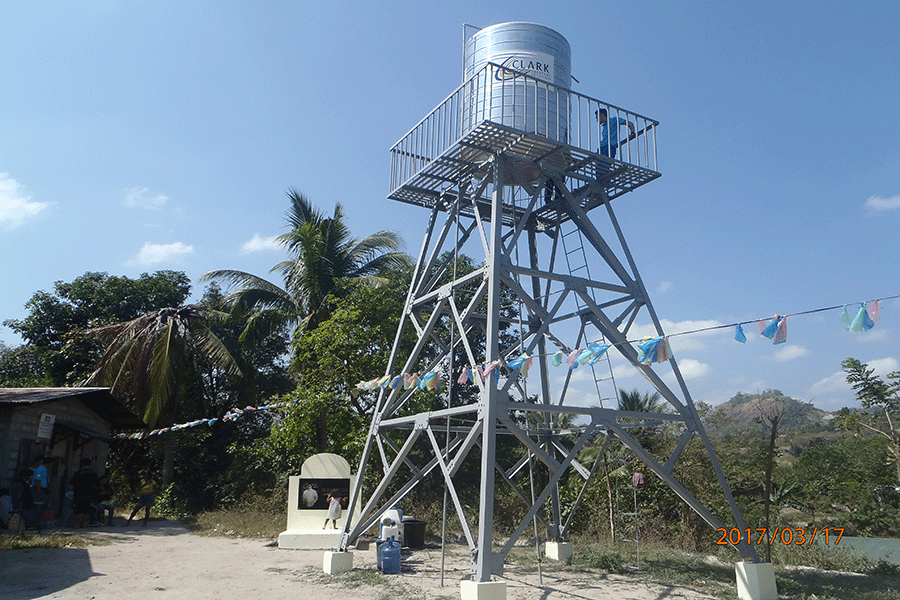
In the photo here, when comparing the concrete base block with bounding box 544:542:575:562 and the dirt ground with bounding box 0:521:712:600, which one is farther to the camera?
the concrete base block with bounding box 544:542:575:562

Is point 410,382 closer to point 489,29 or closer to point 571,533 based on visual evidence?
point 489,29

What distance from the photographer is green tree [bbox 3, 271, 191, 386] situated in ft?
84.4

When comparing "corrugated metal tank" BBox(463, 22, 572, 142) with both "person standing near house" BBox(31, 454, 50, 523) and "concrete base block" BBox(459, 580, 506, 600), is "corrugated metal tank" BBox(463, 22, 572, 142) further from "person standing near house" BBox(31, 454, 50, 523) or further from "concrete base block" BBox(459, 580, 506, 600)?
"person standing near house" BBox(31, 454, 50, 523)

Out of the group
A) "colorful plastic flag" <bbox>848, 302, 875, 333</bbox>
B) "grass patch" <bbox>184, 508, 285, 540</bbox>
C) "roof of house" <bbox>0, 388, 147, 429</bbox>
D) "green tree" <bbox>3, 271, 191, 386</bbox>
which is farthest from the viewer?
"green tree" <bbox>3, 271, 191, 386</bbox>

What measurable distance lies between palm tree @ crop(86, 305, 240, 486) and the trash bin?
10073 mm

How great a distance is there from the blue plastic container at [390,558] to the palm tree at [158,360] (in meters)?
12.6

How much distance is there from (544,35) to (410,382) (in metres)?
6.30

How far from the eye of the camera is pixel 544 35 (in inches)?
442

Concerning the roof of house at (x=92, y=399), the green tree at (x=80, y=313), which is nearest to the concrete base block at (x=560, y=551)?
the roof of house at (x=92, y=399)

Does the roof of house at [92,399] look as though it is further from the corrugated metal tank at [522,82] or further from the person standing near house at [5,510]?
the corrugated metal tank at [522,82]

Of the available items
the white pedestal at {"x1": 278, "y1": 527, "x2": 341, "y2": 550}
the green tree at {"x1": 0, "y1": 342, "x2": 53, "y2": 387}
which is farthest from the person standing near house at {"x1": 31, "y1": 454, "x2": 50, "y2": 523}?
the green tree at {"x1": 0, "y1": 342, "x2": 53, "y2": 387}

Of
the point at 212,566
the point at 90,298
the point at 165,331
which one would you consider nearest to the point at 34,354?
the point at 90,298

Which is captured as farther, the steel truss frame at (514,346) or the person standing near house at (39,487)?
the person standing near house at (39,487)

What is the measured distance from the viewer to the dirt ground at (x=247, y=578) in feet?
30.5
